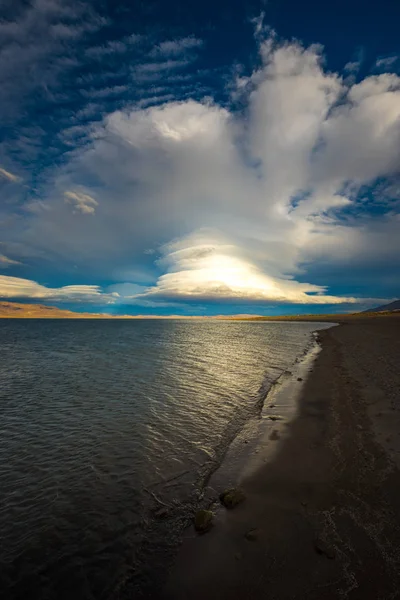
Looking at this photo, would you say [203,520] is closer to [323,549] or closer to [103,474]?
[323,549]

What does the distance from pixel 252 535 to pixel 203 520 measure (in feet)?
3.97

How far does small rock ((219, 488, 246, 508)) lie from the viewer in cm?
757

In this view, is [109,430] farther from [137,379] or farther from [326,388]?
[326,388]

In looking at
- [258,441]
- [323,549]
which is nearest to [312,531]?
[323,549]

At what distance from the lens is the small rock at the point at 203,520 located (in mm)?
6715

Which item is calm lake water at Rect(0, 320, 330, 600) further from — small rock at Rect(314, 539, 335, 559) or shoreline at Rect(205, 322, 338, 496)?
small rock at Rect(314, 539, 335, 559)

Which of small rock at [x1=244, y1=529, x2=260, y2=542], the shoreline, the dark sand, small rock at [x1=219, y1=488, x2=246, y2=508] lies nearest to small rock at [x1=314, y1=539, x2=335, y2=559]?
the dark sand

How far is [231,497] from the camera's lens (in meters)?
7.70

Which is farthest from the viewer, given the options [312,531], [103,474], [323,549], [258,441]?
[258,441]

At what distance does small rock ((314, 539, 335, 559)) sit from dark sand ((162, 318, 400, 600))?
19 mm

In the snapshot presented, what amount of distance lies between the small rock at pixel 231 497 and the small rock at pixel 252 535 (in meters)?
1.06

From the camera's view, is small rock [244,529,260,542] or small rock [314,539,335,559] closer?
small rock [314,539,335,559]

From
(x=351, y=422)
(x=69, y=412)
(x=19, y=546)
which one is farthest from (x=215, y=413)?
(x=19, y=546)

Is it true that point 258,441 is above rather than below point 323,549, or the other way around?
below
